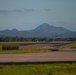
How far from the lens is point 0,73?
55.8 feet

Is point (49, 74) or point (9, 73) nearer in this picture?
point (49, 74)

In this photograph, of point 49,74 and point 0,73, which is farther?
point 0,73

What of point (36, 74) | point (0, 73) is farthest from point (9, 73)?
point (36, 74)

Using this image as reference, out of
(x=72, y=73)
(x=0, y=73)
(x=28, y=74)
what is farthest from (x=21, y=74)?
(x=72, y=73)

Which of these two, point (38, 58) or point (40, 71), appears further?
point (38, 58)

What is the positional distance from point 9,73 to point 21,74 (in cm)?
113

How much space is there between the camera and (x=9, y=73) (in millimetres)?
16875

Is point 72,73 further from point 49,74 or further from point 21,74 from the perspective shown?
point 21,74

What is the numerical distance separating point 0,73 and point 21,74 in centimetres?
170

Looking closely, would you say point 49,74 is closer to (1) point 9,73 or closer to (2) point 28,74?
(2) point 28,74

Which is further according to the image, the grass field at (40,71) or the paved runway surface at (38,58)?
the paved runway surface at (38,58)

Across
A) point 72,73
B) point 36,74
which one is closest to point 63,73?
point 72,73

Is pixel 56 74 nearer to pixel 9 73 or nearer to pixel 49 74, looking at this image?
pixel 49 74

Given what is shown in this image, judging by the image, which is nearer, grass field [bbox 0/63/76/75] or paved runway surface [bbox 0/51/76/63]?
grass field [bbox 0/63/76/75]
